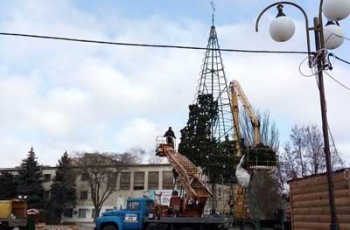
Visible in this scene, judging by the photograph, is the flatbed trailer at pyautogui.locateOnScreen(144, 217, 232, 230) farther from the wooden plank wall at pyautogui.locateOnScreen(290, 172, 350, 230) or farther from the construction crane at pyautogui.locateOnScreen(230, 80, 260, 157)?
the construction crane at pyautogui.locateOnScreen(230, 80, 260, 157)

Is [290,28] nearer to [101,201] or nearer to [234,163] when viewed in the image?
[234,163]

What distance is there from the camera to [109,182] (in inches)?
2891

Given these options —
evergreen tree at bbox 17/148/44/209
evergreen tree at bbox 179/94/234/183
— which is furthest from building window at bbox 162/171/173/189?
evergreen tree at bbox 179/94/234/183

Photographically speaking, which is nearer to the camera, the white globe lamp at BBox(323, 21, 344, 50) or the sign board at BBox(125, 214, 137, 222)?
the white globe lamp at BBox(323, 21, 344, 50)

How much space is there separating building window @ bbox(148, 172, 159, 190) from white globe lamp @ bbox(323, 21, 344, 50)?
218 feet

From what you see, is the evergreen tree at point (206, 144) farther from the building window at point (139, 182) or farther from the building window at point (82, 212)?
the building window at point (82, 212)

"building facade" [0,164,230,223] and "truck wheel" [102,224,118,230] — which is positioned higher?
"building facade" [0,164,230,223]

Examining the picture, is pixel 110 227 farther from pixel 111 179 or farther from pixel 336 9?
pixel 111 179

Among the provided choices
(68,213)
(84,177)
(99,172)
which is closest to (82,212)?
(68,213)

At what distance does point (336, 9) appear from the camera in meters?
8.35

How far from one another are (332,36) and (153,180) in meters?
66.9

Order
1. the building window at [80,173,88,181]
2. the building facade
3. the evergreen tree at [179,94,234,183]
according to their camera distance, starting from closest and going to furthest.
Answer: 1. the evergreen tree at [179,94,234,183]
2. the building window at [80,173,88,181]
3. the building facade

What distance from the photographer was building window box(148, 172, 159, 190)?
74.2 metres

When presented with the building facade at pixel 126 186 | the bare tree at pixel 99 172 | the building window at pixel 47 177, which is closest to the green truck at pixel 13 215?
the bare tree at pixel 99 172
